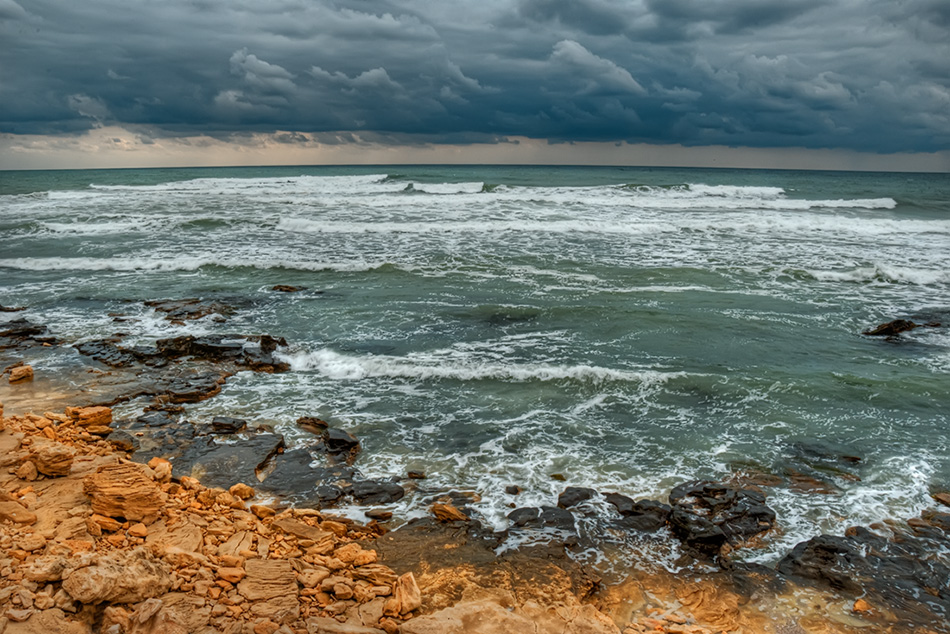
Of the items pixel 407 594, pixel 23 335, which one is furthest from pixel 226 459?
pixel 23 335

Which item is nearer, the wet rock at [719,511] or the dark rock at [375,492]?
the wet rock at [719,511]

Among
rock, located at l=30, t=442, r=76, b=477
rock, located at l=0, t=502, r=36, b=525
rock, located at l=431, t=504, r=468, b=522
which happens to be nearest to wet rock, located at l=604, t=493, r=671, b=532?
rock, located at l=431, t=504, r=468, b=522

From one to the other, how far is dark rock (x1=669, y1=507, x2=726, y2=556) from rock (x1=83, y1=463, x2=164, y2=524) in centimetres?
553

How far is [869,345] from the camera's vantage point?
1283cm

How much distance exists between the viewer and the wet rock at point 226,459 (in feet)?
25.0

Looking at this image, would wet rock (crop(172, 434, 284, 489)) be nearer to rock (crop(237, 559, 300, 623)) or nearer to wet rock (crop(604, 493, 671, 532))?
rock (crop(237, 559, 300, 623))

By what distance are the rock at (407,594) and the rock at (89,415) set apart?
6018 mm

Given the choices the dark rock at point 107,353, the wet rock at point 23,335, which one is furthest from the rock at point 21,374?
the wet rock at point 23,335

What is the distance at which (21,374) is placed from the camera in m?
10.4

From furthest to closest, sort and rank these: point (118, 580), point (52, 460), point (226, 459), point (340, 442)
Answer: point (340, 442), point (226, 459), point (52, 460), point (118, 580)

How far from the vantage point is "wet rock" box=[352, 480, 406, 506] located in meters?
7.20

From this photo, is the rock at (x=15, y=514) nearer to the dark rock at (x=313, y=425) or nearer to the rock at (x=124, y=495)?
the rock at (x=124, y=495)

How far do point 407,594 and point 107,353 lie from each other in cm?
974

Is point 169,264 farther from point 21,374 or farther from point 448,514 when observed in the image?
point 448,514
